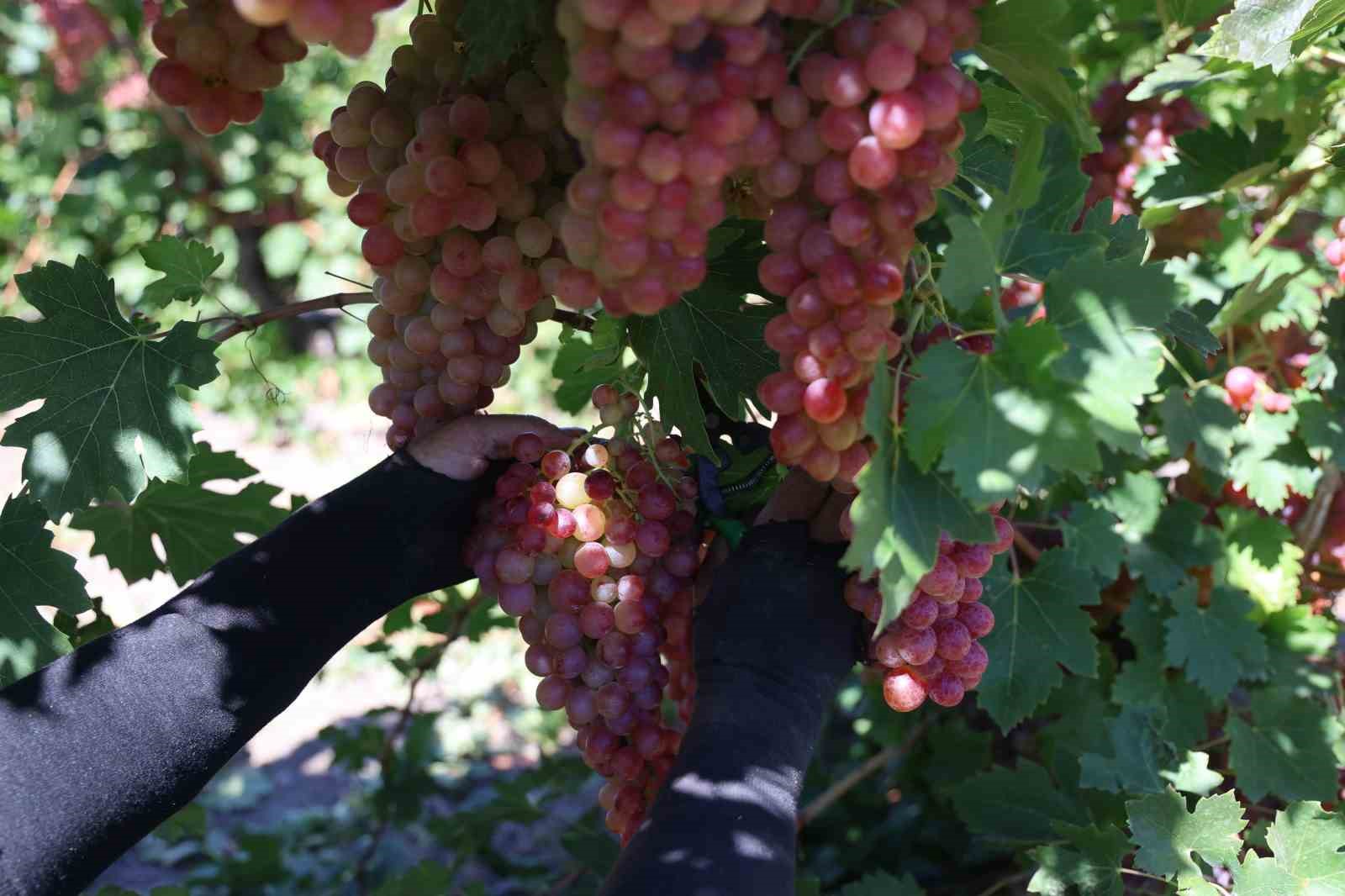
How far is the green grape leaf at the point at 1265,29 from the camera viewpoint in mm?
919

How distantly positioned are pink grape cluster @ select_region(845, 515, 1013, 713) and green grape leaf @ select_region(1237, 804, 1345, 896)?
323 millimetres

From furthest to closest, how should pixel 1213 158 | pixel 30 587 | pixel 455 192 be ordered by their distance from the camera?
pixel 1213 158
pixel 30 587
pixel 455 192

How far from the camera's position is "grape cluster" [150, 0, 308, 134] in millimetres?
648

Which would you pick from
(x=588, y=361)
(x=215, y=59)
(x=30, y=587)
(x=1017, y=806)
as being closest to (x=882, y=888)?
(x=1017, y=806)

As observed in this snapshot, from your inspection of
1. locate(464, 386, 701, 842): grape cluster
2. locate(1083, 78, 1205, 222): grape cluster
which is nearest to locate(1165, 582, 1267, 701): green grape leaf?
locate(1083, 78, 1205, 222): grape cluster

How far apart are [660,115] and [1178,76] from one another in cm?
80

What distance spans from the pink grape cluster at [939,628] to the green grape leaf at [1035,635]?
30 cm

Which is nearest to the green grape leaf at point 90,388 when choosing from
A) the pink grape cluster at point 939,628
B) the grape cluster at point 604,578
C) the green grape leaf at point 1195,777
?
the grape cluster at point 604,578

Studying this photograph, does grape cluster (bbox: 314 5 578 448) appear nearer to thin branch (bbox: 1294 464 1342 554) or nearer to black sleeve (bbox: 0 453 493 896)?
black sleeve (bbox: 0 453 493 896)

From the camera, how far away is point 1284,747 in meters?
1.25

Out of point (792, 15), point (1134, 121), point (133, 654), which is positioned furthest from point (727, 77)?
point (1134, 121)

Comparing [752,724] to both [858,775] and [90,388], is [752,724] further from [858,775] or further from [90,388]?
[858,775]

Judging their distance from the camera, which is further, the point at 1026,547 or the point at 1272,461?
the point at 1272,461

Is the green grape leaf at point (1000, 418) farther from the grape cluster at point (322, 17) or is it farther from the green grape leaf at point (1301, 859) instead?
the green grape leaf at point (1301, 859)
